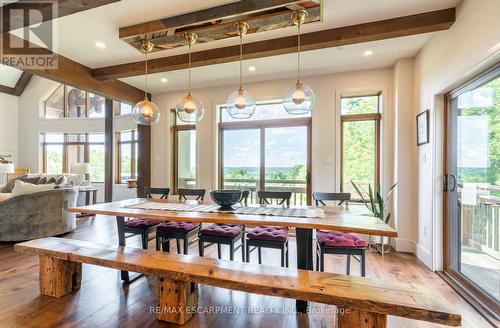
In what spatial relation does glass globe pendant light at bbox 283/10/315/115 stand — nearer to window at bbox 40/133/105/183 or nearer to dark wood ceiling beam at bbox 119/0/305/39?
dark wood ceiling beam at bbox 119/0/305/39

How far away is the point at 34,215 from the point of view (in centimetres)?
378

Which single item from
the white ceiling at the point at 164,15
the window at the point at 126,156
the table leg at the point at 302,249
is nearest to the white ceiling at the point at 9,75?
the window at the point at 126,156

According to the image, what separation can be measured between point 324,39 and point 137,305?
10.9 feet

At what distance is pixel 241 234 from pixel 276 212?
0.72 metres

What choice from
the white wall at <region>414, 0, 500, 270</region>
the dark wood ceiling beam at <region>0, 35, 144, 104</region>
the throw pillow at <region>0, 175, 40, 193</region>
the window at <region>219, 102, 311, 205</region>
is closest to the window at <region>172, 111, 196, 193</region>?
the window at <region>219, 102, 311, 205</region>

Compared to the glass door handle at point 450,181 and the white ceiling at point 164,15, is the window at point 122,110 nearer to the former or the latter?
the white ceiling at point 164,15

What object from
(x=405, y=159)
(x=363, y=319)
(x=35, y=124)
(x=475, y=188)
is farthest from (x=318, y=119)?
(x=35, y=124)

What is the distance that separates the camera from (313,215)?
80.4 inches

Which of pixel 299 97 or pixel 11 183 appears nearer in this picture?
pixel 299 97

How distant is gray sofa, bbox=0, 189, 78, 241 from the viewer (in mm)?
3631

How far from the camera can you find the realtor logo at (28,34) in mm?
2248

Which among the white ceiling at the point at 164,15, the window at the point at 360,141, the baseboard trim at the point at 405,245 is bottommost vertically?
the baseboard trim at the point at 405,245

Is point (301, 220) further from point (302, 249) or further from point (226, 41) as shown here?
point (226, 41)

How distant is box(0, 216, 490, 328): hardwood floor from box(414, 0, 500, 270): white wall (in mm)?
571
